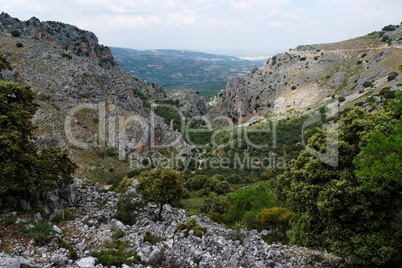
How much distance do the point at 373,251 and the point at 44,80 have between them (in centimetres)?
5566

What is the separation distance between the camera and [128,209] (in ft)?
70.2

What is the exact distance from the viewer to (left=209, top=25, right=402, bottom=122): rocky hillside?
81812 mm

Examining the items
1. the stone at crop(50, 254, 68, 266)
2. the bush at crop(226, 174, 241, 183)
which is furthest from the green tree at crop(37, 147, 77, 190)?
the bush at crop(226, 174, 241, 183)

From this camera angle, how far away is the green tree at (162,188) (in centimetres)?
2292

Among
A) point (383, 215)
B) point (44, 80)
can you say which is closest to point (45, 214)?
point (383, 215)

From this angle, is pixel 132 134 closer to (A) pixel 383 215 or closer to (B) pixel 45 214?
(B) pixel 45 214

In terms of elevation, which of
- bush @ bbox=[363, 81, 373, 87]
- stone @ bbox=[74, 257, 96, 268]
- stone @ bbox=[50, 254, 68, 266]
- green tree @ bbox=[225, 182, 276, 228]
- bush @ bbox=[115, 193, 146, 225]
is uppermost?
bush @ bbox=[363, 81, 373, 87]

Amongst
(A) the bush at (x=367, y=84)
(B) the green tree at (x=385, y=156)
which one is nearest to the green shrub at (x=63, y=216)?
(B) the green tree at (x=385, y=156)

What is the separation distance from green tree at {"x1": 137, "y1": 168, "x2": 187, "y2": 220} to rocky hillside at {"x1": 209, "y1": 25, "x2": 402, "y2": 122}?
2337 inches

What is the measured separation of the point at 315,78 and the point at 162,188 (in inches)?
3686

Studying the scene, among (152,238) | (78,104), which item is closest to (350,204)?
(152,238)

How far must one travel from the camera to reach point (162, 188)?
23125mm

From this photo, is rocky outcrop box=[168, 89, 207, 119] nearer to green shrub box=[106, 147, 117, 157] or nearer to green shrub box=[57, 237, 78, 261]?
green shrub box=[106, 147, 117, 157]

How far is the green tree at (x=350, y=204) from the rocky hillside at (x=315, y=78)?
57492 mm
